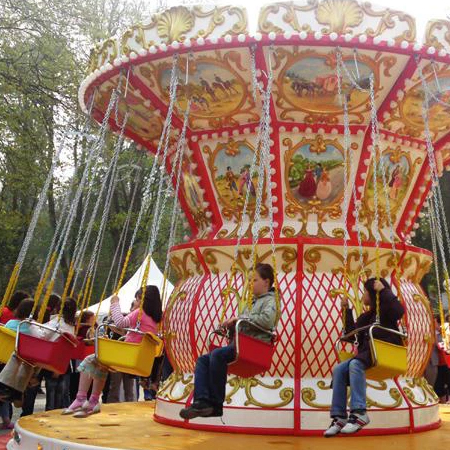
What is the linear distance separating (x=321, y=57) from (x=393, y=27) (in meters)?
0.70

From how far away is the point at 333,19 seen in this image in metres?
6.53

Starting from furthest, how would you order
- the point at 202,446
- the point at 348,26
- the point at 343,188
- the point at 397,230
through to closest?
the point at 397,230 → the point at 343,188 → the point at 348,26 → the point at 202,446

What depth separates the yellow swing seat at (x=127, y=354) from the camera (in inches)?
253

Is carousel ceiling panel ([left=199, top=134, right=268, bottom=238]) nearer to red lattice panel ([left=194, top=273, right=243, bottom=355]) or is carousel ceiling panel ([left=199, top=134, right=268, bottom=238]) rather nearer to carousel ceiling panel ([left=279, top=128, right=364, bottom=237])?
carousel ceiling panel ([left=279, top=128, right=364, bottom=237])

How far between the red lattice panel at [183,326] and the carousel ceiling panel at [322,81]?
205cm

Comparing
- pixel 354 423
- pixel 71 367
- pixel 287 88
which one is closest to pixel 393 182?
pixel 287 88

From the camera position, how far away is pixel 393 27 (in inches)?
260

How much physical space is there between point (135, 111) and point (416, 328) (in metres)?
3.92

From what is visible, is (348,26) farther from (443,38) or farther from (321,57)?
(443,38)

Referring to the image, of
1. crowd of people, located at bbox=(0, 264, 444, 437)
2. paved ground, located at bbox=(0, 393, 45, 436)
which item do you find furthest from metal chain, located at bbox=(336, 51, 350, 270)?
paved ground, located at bbox=(0, 393, 45, 436)

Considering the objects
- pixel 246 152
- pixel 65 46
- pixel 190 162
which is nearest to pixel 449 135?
pixel 246 152

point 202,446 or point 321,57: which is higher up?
point 321,57

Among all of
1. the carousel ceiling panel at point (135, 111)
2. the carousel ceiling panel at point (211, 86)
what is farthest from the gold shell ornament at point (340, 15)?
the carousel ceiling panel at point (135, 111)

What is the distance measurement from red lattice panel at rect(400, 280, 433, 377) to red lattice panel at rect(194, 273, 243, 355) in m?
1.79
